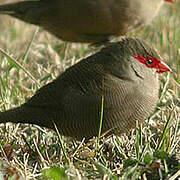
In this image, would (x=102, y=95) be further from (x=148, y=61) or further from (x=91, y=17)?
(x=91, y=17)

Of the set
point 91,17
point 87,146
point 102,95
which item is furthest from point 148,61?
point 91,17

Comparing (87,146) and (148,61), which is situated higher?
(148,61)

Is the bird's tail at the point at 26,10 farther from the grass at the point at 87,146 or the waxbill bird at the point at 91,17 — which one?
the grass at the point at 87,146

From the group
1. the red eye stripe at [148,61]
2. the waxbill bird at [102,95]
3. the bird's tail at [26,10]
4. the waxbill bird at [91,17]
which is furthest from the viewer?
the bird's tail at [26,10]

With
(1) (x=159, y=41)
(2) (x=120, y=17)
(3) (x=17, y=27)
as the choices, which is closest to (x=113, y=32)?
(2) (x=120, y=17)

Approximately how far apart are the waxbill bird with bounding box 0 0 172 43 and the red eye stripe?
196 centimetres

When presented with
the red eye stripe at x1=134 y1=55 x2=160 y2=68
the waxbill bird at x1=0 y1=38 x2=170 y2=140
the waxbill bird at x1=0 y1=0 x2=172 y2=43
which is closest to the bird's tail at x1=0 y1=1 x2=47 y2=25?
the waxbill bird at x1=0 y1=0 x2=172 y2=43

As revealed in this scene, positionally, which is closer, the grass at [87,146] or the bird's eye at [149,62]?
the grass at [87,146]

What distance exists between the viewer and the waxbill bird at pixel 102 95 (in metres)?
3.87

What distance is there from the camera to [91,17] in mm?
6020

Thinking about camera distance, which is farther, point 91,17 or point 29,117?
point 91,17

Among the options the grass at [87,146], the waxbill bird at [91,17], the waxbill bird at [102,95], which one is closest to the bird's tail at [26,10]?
the waxbill bird at [91,17]

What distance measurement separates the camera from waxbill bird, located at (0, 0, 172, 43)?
5.95 meters

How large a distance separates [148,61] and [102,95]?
19.1 inches
